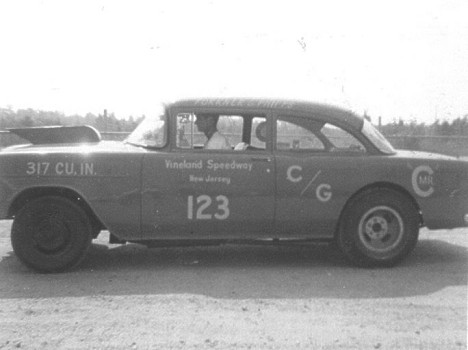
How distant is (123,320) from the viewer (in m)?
4.23

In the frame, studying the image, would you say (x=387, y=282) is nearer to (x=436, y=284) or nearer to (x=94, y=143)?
(x=436, y=284)

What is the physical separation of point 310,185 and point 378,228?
81cm

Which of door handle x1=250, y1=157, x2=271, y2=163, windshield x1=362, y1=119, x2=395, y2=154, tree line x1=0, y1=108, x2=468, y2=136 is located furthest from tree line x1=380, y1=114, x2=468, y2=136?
door handle x1=250, y1=157, x2=271, y2=163

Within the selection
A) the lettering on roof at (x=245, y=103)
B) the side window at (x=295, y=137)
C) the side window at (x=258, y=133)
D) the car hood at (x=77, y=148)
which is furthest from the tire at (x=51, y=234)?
the side window at (x=295, y=137)

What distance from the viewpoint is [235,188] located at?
5.66 metres

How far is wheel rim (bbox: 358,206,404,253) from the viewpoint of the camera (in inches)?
227

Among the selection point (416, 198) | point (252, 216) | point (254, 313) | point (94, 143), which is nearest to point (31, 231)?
point (94, 143)

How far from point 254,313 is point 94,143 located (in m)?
2.84

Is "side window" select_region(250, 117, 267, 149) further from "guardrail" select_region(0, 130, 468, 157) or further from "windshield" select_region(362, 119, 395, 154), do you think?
"guardrail" select_region(0, 130, 468, 157)

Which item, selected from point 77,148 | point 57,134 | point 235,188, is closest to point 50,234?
point 77,148

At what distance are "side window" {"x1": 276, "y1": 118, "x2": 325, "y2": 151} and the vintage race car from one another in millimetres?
11

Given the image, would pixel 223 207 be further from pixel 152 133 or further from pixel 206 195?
pixel 152 133

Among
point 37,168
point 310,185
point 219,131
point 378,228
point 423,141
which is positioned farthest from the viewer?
point 423,141

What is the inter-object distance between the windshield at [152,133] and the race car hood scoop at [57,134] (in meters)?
0.50
